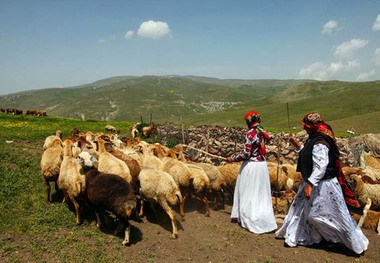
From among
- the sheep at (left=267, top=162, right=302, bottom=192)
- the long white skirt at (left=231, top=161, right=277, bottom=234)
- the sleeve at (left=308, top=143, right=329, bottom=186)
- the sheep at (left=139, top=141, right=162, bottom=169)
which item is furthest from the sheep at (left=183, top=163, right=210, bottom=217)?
the sleeve at (left=308, top=143, right=329, bottom=186)

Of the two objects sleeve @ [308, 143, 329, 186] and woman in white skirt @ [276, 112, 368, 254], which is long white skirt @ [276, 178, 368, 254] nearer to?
woman in white skirt @ [276, 112, 368, 254]

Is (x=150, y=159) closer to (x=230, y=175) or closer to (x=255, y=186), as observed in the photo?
(x=230, y=175)

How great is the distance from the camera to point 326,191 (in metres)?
6.44

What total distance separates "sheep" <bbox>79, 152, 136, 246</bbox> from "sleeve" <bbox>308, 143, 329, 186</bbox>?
12.6ft

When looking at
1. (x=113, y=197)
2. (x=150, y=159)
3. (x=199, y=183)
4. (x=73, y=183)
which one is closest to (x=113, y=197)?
(x=113, y=197)

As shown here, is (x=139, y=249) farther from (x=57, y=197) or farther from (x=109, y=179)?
(x=57, y=197)

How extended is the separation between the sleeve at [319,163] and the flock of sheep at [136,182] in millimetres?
3385

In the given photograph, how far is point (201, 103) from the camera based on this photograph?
180750 millimetres

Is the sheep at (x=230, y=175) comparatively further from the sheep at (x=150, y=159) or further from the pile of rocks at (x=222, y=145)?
the pile of rocks at (x=222, y=145)

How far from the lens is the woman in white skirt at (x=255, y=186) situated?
Answer: 7816 millimetres

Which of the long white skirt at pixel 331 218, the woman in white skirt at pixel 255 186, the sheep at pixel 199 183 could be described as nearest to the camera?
the long white skirt at pixel 331 218

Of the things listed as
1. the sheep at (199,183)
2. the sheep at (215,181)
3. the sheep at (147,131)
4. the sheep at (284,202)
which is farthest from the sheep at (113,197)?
the sheep at (147,131)

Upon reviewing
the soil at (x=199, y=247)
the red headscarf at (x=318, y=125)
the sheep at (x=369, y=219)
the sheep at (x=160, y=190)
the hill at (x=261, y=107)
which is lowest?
the hill at (x=261, y=107)

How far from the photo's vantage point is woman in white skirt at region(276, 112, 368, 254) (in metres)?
6.25
